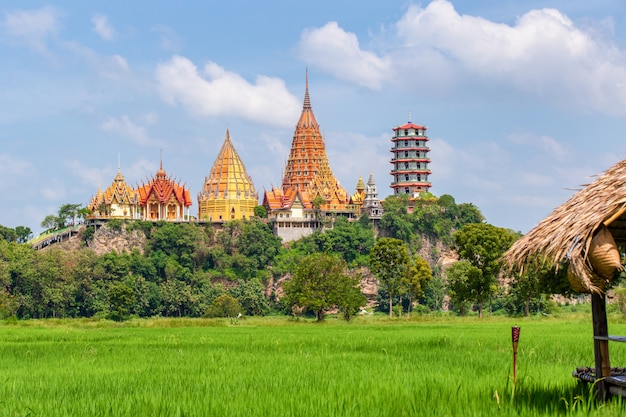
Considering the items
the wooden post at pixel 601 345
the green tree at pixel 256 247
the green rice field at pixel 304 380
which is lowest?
the green rice field at pixel 304 380

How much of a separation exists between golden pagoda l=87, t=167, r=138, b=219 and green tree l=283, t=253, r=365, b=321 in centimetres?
4077

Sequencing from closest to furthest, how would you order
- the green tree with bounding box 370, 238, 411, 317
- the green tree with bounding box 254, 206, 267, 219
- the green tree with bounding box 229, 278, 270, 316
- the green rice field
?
the green rice field → the green tree with bounding box 370, 238, 411, 317 → the green tree with bounding box 229, 278, 270, 316 → the green tree with bounding box 254, 206, 267, 219

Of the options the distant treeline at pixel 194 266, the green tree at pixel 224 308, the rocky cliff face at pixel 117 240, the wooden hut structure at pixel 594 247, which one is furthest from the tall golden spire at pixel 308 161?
the wooden hut structure at pixel 594 247

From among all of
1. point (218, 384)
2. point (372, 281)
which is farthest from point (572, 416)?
point (372, 281)

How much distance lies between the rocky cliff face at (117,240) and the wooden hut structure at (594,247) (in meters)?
82.6

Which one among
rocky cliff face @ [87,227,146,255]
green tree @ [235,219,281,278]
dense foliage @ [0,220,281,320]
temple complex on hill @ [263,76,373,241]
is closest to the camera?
dense foliage @ [0,220,281,320]

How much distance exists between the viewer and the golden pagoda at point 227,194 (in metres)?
Answer: 100

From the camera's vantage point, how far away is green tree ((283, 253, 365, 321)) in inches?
2176

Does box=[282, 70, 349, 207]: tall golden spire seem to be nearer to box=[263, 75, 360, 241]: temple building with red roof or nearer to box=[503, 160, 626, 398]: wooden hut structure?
box=[263, 75, 360, 241]: temple building with red roof

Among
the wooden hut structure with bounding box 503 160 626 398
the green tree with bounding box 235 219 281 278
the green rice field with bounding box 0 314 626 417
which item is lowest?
the green rice field with bounding box 0 314 626 417

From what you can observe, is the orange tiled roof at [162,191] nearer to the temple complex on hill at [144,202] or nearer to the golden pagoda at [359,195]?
the temple complex on hill at [144,202]

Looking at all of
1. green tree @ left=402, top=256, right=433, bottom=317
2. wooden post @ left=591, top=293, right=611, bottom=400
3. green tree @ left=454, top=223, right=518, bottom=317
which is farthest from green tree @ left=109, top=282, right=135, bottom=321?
wooden post @ left=591, top=293, right=611, bottom=400

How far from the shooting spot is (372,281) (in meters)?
94.1

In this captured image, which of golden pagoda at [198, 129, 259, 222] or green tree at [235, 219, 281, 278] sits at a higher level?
golden pagoda at [198, 129, 259, 222]
